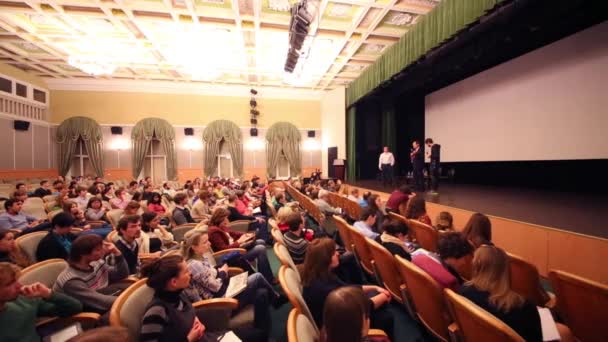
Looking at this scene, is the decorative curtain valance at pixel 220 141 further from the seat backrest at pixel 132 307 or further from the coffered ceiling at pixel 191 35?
the seat backrest at pixel 132 307

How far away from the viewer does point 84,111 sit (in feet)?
38.1

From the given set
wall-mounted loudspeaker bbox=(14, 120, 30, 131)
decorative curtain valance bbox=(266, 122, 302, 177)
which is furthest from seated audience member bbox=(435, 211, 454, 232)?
wall-mounted loudspeaker bbox=(14, 120, 30, 131)

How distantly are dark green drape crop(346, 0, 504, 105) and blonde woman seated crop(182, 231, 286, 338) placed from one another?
15.9ft

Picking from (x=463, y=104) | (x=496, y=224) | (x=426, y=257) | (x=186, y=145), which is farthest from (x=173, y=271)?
(x=186, y=145)

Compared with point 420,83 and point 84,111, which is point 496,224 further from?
point 84,111

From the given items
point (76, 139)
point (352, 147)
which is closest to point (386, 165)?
point (352, 147)

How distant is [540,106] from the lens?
581cm

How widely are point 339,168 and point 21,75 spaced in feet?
41.0

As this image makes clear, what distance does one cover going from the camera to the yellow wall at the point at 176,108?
11.5 m

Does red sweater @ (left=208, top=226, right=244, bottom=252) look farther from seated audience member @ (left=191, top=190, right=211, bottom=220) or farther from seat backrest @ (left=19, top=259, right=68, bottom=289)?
seated audience member @ (left=191, top=190, right=211, bottom=220)

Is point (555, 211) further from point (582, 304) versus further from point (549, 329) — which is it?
point (549, 329)

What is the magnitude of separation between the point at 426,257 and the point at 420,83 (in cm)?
585

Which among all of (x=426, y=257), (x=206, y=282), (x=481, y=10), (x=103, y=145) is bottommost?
(x=206, y=282)

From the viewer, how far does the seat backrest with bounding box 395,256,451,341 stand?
1.70m
